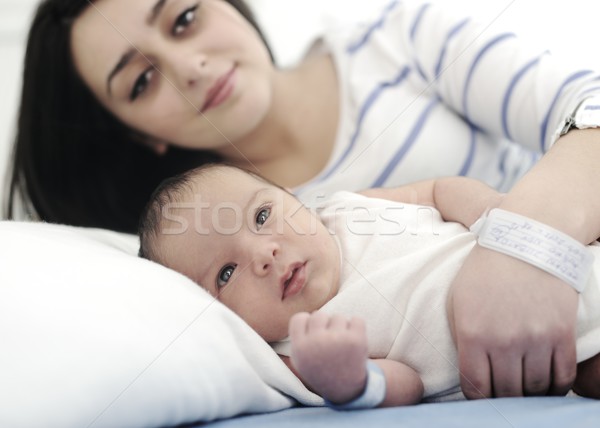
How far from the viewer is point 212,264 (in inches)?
33.8

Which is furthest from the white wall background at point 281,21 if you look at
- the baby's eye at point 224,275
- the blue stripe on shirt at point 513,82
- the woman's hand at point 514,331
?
the woman's hand at point 514,331

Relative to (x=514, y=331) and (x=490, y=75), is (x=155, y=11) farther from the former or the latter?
(x=514, y=331)

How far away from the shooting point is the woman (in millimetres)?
1262

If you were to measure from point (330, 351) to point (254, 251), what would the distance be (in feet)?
0.79

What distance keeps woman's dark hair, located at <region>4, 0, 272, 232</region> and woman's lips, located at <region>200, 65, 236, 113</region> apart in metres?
0.27

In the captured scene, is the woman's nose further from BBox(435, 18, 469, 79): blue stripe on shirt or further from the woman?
BBox(435, 18, 469, 79): blue stripe on shirt

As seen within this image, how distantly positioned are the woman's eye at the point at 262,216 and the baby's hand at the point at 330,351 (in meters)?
0.25

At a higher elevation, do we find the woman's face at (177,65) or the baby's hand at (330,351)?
the woman's face at (177,65)

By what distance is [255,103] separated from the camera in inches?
51.9

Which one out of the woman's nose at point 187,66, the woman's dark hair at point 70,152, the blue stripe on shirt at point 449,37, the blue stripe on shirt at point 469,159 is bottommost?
the woman's dark hair at point 70,152

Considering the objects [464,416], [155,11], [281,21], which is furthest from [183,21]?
[464,416]

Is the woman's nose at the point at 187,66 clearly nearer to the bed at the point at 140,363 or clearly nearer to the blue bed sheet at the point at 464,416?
the bed at the point at 140,363

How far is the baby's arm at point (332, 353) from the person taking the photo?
62cm

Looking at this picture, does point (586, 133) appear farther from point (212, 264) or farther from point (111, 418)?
point (111, 418)
